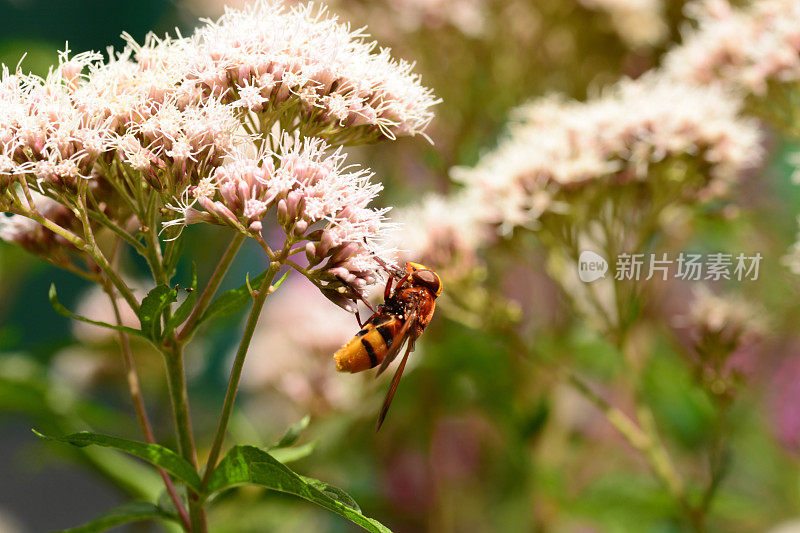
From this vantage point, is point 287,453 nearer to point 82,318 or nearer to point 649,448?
point 82,318

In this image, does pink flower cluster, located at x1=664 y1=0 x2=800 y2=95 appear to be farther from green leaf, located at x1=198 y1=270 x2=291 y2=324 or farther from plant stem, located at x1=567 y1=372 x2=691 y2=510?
green leaf, located at x1=198 y1=270 x2=291 y2=324

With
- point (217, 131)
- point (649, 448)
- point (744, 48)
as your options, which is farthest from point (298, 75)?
point (744, 48)

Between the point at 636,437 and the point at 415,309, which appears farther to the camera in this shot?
the point at 636,437

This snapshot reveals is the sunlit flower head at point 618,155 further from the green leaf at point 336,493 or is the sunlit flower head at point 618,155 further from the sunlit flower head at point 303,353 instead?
the green leaf at point 336,493

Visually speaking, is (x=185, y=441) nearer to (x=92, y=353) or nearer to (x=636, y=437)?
(x=636, y=437)

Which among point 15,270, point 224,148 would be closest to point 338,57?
point 224,148

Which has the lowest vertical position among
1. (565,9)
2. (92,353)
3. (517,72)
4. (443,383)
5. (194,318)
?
(92,353)
